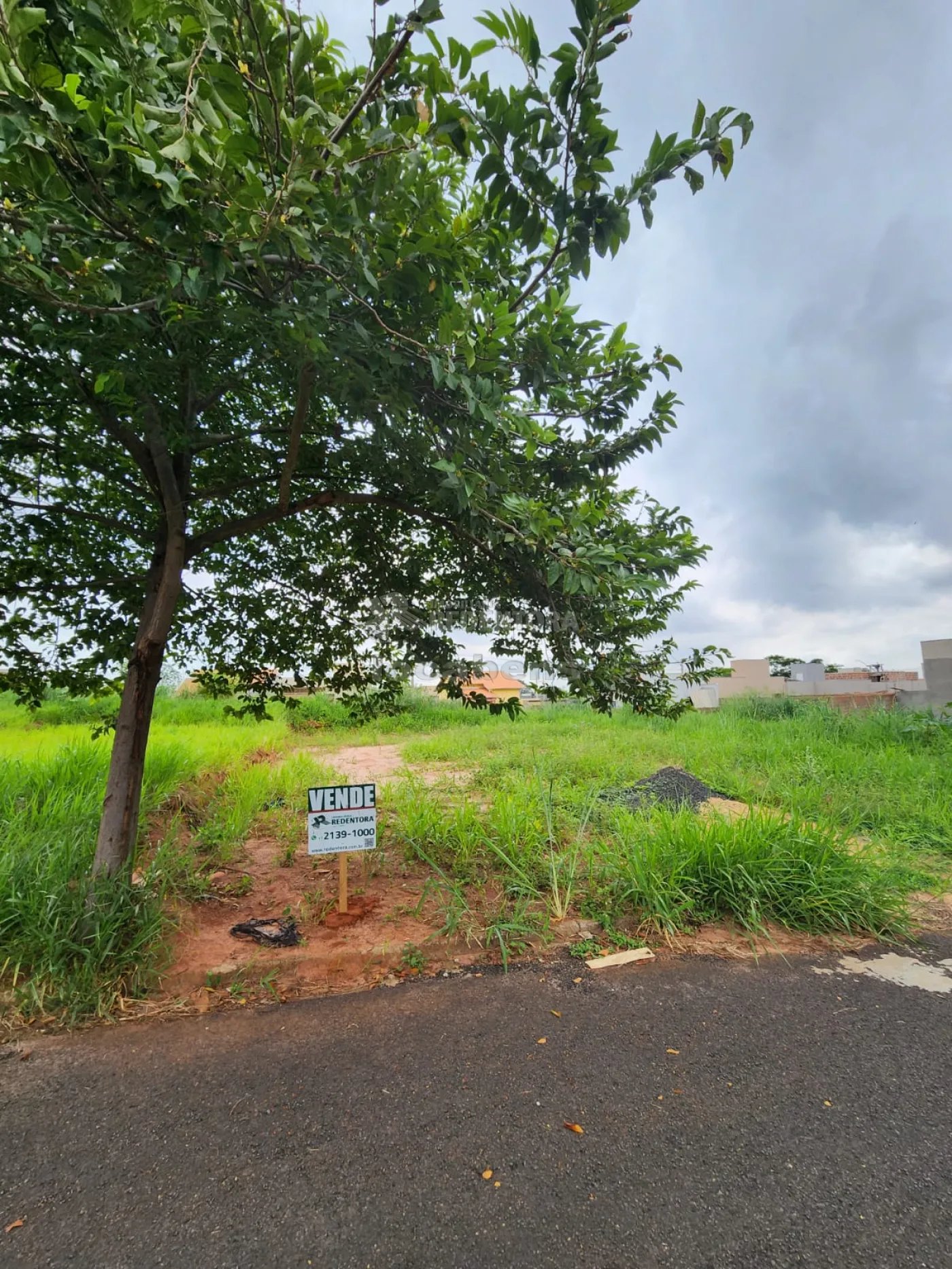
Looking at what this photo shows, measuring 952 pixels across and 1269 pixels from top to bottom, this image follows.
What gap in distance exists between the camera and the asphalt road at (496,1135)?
4.51 feet

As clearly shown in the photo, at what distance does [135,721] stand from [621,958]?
113 inches

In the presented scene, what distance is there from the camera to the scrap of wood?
276 cm

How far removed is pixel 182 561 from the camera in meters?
2.99

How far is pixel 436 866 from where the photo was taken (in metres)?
3.71

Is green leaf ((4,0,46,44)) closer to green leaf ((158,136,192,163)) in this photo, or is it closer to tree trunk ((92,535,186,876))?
green leaf ((158,136,192,163))

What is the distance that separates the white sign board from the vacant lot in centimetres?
48

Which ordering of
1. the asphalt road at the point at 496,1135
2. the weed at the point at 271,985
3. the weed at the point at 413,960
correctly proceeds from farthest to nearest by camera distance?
the weed at the point at 413,960 < the weed at the point at 271,985 < the asphalt road at the point at 496,1135

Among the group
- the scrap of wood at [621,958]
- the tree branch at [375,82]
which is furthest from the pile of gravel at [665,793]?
the tree branch at [375,82]

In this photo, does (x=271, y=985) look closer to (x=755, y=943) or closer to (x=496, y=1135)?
(x=496, y=1135)

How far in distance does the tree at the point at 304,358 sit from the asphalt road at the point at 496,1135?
4.37 ft

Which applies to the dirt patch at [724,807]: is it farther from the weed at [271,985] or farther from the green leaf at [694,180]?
the green leaf at [694,180]

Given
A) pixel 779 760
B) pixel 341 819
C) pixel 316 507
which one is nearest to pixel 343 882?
pixel 341 819

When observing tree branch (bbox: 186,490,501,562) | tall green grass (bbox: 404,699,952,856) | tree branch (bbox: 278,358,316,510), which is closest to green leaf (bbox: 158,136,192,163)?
tree branch (bbox: 278,358,316,510)

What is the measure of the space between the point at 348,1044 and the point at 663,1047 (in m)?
1.25
